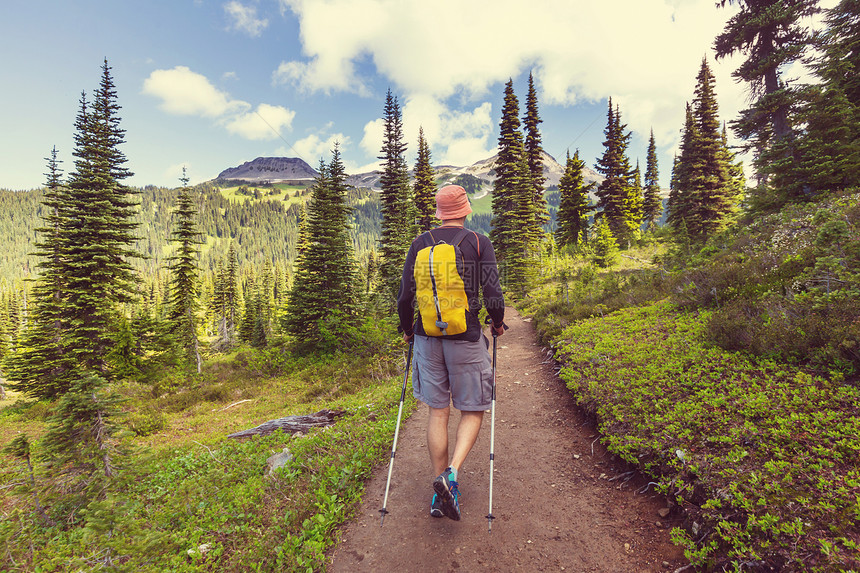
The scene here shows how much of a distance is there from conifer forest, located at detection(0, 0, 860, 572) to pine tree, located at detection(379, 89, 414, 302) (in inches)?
9.0

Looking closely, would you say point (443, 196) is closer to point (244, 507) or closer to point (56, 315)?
point (244, 507)

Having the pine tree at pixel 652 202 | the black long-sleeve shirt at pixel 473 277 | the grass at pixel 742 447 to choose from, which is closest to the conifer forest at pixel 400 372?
the grass at pixel 742 447

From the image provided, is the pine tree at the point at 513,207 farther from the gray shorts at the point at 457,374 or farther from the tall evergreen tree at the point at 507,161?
the gray shorts at the point at 457,374

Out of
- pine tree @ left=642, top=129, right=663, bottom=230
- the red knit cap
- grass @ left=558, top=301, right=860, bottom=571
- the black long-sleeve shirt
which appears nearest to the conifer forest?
grass @ left=558, top=301, right=860, bottom=571

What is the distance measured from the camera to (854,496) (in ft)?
8.17

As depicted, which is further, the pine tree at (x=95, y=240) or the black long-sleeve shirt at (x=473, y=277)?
the pine tree at (x=95, y=240)

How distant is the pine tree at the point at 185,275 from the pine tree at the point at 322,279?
8450mm

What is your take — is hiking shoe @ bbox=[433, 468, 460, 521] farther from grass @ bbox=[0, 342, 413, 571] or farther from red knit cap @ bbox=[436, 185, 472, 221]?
red knit cap @ bbox=[436, 185, 472, 221]

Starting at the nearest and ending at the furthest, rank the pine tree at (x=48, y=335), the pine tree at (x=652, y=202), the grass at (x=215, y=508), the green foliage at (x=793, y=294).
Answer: the grass at (x=215, y=508) < the green foliage at (x=793, y=294) < the pine tree at (x=48, y=335) < the pine tree at (x=652, y=202)

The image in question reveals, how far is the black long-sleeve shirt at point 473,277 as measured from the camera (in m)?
3.48

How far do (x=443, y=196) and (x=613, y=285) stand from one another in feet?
40.7

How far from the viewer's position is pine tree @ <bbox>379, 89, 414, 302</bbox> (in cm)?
1881

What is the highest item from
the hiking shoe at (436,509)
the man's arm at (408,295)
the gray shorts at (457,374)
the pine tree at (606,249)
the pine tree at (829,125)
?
the pine tree at (829,125)

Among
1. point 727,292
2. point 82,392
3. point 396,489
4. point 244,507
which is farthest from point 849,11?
point 82,392
